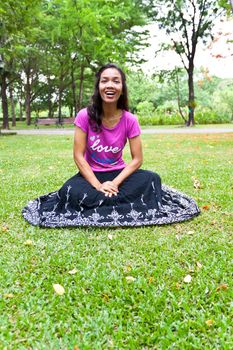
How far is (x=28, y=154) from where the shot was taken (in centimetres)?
857

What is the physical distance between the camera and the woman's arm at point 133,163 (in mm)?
3520

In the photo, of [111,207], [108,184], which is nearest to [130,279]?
[111,207]

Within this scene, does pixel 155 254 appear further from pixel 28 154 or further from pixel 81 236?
pixel 28 154

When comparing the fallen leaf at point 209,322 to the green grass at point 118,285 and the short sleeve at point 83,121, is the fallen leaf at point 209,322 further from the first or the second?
the short sleeve at point 83,121

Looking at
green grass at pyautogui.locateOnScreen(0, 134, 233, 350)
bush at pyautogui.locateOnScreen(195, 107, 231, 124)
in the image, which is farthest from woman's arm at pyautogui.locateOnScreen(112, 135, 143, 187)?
bush at pyautogui.locateOnScreen(195, 107, 231, 124)

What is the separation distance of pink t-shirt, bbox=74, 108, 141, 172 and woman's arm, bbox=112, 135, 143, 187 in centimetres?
8

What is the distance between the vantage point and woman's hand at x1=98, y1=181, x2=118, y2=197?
3409mm

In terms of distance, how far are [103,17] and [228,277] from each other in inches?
617

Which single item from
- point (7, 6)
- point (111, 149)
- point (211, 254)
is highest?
point (7, 6)

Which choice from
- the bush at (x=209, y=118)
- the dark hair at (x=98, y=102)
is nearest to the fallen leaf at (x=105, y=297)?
the dark hair at (x=98, y=102)

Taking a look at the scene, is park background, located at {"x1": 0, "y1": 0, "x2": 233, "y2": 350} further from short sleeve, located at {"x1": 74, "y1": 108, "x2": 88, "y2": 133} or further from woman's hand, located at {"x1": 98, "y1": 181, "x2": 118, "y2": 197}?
short sleeve, located at {"x1": 74, "y1": 108, "x2": 88, "y2": 133}

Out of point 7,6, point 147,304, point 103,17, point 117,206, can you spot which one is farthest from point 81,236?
point 103,17

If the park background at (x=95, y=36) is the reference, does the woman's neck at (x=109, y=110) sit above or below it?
below

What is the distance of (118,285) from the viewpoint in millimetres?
2158
